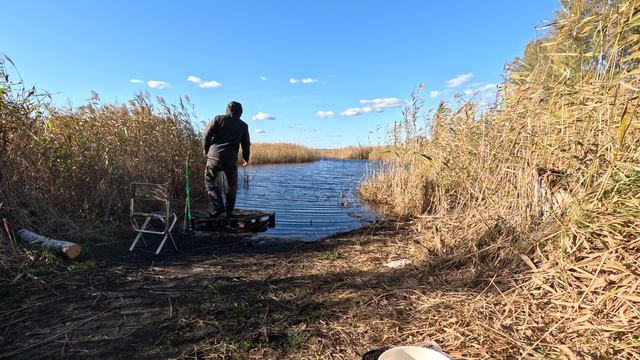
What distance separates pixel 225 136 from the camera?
6.32m

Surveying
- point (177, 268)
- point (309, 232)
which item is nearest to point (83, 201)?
point (177, 268)

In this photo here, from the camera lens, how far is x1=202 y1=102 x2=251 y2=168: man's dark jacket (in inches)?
247

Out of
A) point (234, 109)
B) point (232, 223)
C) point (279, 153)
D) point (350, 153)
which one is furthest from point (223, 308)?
point (350, 153)

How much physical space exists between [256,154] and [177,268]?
20990 mm

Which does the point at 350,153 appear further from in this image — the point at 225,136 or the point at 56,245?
the point at 56,245

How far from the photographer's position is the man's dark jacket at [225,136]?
628 cm

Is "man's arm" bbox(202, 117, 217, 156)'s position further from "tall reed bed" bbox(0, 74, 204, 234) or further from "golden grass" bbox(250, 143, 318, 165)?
"golden grass" bbox(250, 143, 318, 165)

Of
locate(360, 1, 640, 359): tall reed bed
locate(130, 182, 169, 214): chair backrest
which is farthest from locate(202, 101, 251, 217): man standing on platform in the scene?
locate(360, 1, 640, 359): tall reed bed

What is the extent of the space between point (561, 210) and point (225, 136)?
199 inches

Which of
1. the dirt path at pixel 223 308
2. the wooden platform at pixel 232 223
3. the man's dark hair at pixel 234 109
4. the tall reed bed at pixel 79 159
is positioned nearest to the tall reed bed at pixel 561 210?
the dirt path at pixel 223 308

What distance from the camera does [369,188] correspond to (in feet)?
35.0

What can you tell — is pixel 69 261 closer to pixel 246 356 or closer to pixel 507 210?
pixel 246 356

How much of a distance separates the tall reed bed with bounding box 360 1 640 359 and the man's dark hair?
3824mm

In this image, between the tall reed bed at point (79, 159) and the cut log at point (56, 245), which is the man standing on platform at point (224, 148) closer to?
the tall reed bed at point (79, 159)
